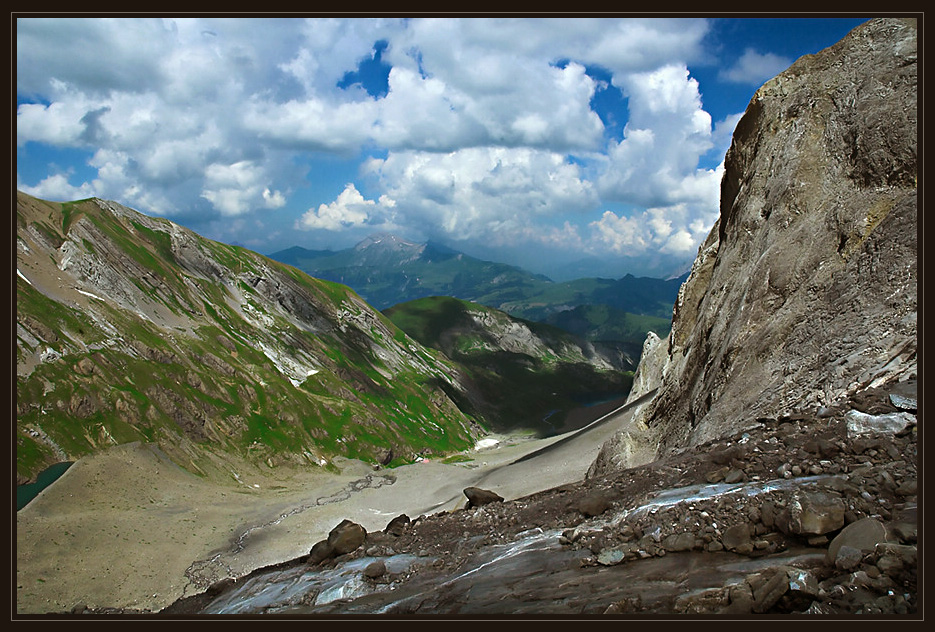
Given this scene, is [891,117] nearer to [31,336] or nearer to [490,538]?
[490,538]

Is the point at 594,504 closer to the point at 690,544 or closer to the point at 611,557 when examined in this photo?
the point at 611,557

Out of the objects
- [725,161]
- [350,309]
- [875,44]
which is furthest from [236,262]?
[875,44]

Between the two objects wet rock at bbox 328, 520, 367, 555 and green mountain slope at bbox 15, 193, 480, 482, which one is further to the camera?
green mountain slope at bbox 15, 193, 480, 482

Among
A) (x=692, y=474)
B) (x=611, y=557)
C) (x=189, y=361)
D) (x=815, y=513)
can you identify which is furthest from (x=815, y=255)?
(x=189, y=361)

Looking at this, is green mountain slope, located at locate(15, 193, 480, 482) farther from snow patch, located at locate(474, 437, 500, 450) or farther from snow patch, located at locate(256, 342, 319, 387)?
snow patch, located at locate(474, 437, 500, 450)

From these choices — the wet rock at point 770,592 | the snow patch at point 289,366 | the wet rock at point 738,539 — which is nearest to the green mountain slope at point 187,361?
the snow patch at point 289,366

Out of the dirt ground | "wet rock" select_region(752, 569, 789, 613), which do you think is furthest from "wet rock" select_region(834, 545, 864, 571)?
the dirt ground

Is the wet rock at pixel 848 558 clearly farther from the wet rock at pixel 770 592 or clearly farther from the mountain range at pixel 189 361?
the mountain range at pixel 189 361
